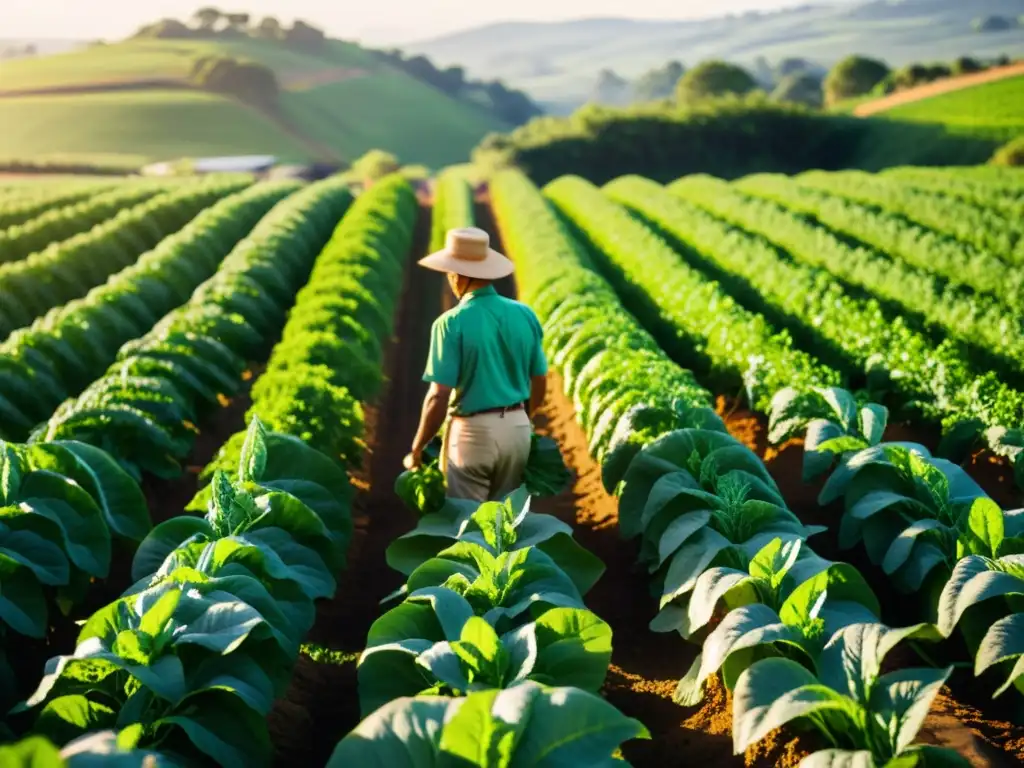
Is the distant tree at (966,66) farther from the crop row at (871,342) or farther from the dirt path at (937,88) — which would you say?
the crop row at (871,342)

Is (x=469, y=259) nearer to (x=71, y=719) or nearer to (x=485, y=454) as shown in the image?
(x=485, y=454)

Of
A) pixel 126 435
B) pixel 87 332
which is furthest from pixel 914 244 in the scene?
pixel 126 435

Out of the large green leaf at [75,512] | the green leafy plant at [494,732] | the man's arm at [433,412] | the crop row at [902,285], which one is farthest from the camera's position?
the crop row at [902,285]

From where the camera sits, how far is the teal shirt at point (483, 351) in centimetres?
632

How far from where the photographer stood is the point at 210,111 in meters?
89.9

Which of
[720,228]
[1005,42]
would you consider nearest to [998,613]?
[720,228]

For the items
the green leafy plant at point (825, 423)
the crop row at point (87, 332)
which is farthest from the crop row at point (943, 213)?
the crop row at point (87, 332)

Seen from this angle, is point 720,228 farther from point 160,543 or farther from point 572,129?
point 572,129

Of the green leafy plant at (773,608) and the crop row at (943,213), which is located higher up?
the green leafy plant at (773,608)

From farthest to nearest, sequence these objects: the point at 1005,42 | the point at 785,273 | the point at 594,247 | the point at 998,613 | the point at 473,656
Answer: the point at 1005,42
the point at 594,247
the point at 785,273
the point at 998,613
the point at 473,656

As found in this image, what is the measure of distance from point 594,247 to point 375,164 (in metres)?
36.1

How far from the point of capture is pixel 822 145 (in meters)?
55.5

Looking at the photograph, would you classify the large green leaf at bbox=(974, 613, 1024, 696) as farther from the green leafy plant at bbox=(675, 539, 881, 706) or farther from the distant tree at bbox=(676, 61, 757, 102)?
the distant tree at bbox=(676, 61, 757, 102)

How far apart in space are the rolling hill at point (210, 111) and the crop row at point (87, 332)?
55.0 metres
